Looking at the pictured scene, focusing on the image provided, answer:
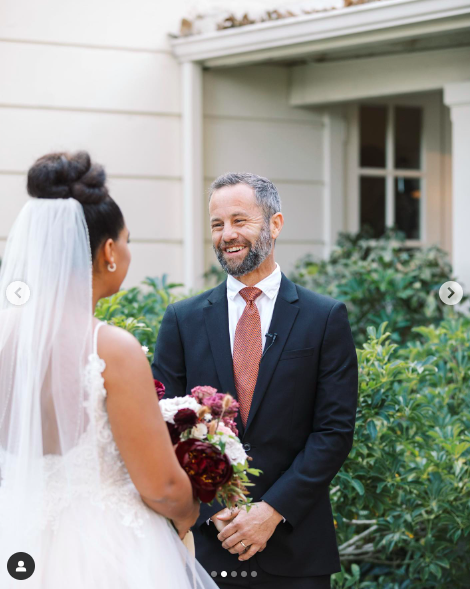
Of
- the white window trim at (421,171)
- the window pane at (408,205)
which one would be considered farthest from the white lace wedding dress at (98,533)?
the window pane at (408,205)

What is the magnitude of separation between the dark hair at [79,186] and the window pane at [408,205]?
510cm

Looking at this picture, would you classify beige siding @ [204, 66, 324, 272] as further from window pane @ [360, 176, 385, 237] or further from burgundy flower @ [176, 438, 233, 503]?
burgundy flower @ [176, 438, 233, 503]

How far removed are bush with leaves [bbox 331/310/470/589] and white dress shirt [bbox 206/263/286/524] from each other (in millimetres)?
713

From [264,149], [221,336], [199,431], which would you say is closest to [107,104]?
[264,149]

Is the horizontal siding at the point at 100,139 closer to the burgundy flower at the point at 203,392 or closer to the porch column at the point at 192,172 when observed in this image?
the porch column at the point at 192,172

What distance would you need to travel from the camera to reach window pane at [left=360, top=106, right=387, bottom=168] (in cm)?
669

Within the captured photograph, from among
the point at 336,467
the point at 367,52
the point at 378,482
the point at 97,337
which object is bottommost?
the point at 378,482

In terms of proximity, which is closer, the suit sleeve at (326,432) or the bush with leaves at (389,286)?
the suit sleeve at (326,432)

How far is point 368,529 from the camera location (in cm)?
387

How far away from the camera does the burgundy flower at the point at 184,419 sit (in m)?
2.11

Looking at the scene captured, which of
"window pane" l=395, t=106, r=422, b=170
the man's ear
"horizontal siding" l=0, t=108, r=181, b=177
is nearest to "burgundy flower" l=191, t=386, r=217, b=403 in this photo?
the man's ear

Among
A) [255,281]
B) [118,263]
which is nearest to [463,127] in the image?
[255,281]

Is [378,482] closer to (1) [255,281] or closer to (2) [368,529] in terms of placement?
(2) [368,529]

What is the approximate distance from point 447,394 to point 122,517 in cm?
216
